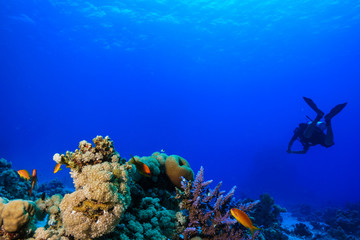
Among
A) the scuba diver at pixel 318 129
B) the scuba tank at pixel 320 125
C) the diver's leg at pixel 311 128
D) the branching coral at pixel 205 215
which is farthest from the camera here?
the scuba tank at pixel 320 125

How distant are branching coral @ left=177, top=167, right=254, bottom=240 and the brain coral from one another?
1.83 metres

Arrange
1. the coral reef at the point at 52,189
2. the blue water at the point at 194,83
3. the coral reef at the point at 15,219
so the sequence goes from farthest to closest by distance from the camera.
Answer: the blue water at the point at 194,83 < the coral reef at the point at 52,189 < the coral reef at the point at 15,219

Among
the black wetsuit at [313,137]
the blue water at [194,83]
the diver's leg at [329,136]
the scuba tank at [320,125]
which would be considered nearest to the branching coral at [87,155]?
the scuba tank at [320,125]

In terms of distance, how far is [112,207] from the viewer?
258 cm

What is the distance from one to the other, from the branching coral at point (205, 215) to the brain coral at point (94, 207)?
1.83m

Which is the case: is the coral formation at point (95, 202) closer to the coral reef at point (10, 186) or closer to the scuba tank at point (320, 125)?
the coral reef at point (10, 186)

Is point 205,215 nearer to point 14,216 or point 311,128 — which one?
point 14,216

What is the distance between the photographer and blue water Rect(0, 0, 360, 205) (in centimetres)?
4603

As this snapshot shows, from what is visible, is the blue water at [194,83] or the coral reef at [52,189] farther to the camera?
the blue water at [194,83]

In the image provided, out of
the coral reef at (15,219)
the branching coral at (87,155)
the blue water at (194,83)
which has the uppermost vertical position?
the blue water at (194,83)

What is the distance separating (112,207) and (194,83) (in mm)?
99969

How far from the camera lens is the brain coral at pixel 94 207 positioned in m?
2.44

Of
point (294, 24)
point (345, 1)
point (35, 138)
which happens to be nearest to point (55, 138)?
point (35, 138)

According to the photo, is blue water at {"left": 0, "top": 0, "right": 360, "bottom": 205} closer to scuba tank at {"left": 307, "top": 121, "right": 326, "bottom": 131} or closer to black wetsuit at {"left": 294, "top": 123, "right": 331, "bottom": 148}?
black wetsuit at {"left": 294, "top": 123, "right": 331, "bottom": 148}
